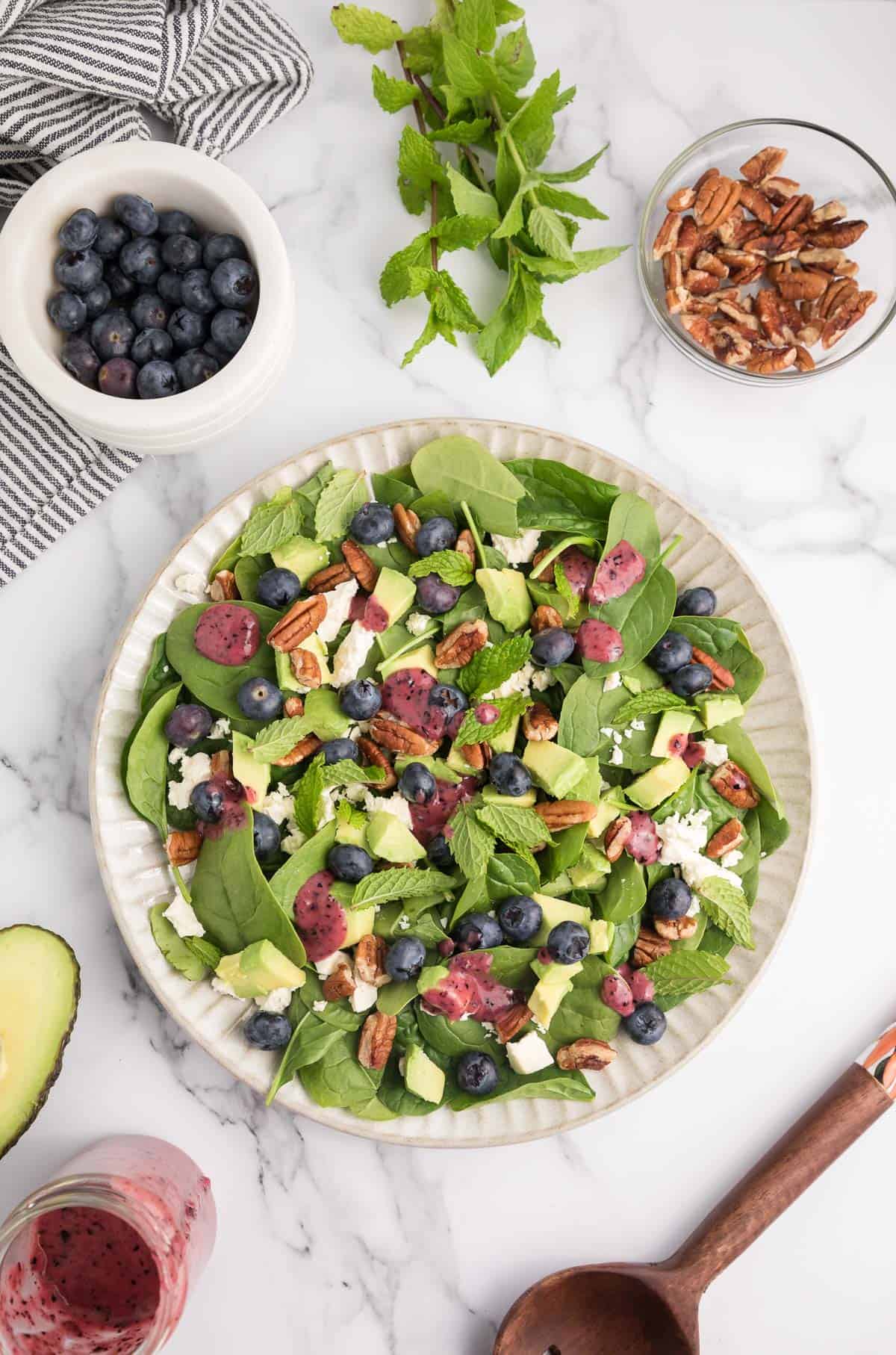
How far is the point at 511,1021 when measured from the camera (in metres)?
1.45

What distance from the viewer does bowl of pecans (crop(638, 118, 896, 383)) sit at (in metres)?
1.64

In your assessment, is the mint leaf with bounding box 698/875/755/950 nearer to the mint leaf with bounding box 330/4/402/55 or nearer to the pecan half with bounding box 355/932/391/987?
the pecan half with bounding box 355/932/391/987

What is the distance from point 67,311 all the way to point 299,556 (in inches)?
17.3

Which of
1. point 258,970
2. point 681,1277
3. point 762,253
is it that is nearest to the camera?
point 258,970

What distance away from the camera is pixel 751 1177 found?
1.61m

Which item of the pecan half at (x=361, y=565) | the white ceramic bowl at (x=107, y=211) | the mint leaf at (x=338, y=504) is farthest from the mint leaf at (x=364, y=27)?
the pecan half at (x=361, y=565)

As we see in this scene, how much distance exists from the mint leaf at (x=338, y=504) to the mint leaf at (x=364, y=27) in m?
0.64

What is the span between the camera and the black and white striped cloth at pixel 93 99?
1.50 m

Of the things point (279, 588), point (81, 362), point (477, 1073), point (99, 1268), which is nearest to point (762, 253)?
point (279, 588)

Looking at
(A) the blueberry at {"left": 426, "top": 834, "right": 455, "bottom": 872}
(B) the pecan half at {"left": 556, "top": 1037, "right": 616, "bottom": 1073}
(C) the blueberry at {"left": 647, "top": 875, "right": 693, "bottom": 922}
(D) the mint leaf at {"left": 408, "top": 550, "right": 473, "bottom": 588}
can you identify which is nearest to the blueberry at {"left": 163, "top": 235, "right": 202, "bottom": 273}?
(D) the mint leaf at {"left": 408, "top": 550, "right": 473, "bottom": 588}

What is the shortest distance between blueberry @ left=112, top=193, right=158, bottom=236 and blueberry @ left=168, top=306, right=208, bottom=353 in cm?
11

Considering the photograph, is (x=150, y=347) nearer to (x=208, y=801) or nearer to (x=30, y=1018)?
(x=208, y=801)

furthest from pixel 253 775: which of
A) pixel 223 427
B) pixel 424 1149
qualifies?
pixel 424 1149

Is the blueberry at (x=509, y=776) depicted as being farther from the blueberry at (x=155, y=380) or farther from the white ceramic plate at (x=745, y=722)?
the blueberry at (x=155, y=380)
